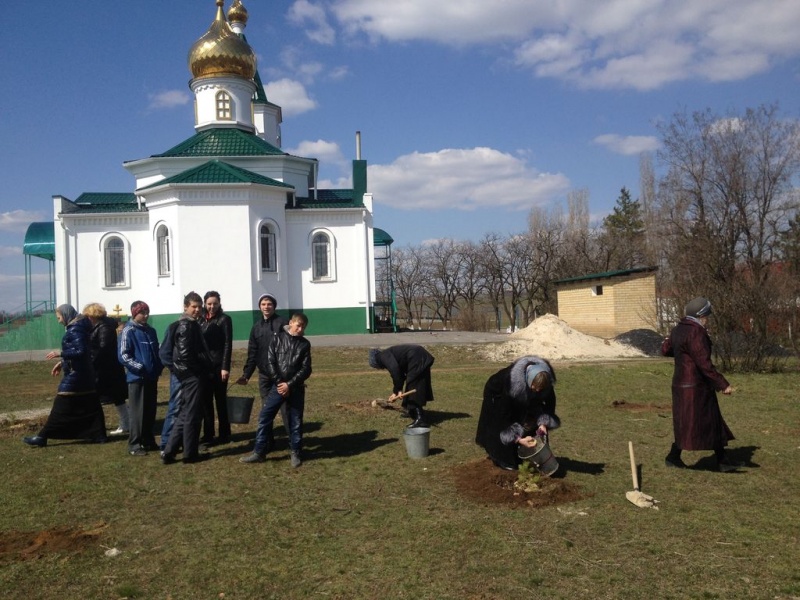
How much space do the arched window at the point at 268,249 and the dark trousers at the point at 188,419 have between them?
20.2 metres

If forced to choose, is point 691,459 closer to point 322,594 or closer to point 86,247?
point 322,594

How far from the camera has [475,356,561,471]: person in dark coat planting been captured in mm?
5855

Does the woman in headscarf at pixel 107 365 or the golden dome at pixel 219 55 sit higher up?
the golden dome at pixel 219 55

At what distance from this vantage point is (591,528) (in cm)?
512

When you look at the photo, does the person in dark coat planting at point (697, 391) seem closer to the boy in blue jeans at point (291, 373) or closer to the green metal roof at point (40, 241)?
the boy in blue jeans at point (291, 373)

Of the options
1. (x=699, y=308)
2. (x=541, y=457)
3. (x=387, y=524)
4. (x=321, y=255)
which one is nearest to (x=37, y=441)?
(x=387, y=524)

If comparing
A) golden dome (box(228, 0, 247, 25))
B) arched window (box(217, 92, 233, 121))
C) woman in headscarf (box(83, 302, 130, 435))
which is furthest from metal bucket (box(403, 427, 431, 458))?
golden dome (box(228, 0, 247, 25))

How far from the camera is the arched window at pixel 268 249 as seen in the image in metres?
27.4

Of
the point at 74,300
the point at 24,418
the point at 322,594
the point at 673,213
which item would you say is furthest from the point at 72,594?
the point at 673,213

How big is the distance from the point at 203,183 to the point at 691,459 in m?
21.8

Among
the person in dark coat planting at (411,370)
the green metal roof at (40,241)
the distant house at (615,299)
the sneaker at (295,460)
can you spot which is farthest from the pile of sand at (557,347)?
the green metal roof at (40,241)

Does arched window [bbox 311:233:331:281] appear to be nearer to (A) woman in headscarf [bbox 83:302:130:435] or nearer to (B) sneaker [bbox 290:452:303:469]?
(A) woman in headscarf [bbox 83:302:130:435]

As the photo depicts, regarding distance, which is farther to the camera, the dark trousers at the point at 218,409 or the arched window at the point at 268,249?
the arched window at the point at 268,249

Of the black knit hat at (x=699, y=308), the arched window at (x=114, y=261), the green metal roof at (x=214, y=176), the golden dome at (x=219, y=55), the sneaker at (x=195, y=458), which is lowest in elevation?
the sneaker at (x=195, y=458)
